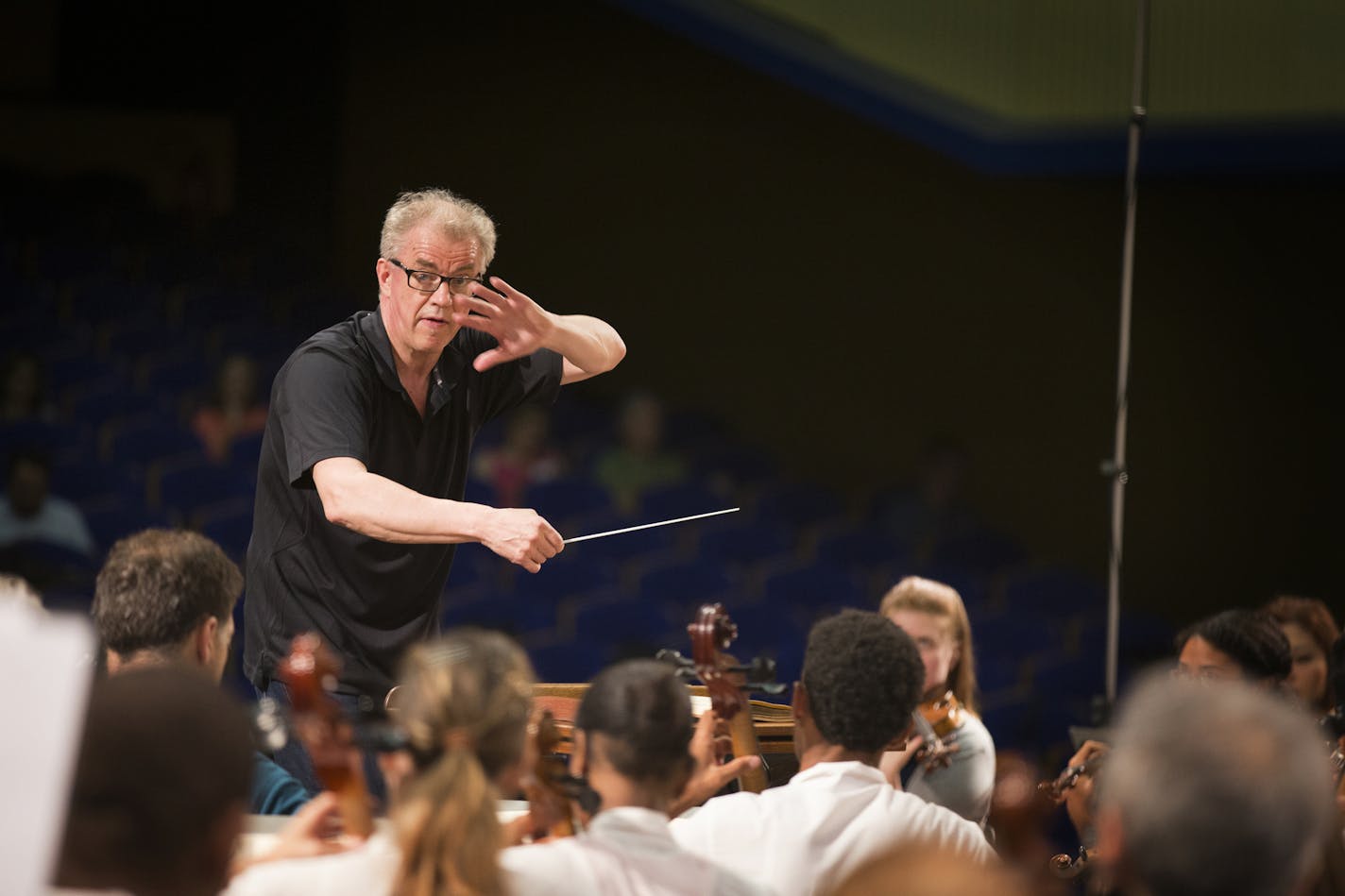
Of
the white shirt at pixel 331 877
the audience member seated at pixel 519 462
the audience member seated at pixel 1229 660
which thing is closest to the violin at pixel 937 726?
the audience member seated at pixel 1229 660

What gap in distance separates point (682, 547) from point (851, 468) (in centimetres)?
198

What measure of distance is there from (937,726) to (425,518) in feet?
4.33

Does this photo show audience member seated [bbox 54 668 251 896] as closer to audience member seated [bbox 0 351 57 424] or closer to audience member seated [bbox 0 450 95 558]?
audience member seated [bbox 0 450 95 558]

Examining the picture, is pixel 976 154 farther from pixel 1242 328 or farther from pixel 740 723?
pixel 740 723

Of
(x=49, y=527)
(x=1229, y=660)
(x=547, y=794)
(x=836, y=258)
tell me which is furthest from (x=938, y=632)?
(x=836, y=258)

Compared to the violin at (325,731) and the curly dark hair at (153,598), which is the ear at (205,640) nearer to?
the curly dark hair at (153,598)

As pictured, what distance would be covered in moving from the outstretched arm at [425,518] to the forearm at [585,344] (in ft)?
2.07

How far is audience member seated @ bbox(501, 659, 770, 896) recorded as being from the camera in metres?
1.76

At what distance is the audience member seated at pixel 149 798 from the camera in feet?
4.44

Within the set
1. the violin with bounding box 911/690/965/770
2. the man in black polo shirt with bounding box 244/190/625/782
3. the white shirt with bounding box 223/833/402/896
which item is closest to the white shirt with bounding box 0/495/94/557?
the man in black polo shirt with bounding box 244/190/625/782

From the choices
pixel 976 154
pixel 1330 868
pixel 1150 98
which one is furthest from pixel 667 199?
pixel 1330 868

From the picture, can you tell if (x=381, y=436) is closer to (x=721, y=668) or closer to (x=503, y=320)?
(x=503, y=320)

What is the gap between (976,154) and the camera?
696cm

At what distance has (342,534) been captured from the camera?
9.42ft
